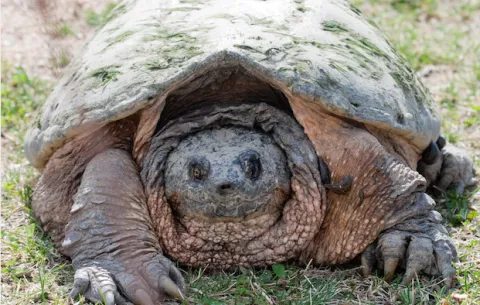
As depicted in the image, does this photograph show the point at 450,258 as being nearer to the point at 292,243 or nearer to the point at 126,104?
the point at 292,243

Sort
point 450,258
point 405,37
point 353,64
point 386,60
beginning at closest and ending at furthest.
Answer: point 450,258, point 353,64, point 386,60, point 405,37

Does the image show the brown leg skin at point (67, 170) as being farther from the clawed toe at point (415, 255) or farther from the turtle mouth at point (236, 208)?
the clawed toe at point (415, 255)

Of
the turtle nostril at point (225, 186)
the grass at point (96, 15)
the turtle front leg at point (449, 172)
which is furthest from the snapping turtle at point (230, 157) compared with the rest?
the grass at point (96, 15)

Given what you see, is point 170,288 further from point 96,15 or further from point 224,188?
point 96,15

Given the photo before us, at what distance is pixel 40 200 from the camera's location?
3.72 metres

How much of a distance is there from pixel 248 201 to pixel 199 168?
0.25 m

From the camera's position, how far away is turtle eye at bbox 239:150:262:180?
3.29 meters

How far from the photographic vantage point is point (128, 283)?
316 cm

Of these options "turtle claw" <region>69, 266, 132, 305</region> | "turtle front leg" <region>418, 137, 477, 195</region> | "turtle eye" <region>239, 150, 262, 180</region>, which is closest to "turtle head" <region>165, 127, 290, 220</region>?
"turtle eye" <region>239, 150, 262, 180</region>

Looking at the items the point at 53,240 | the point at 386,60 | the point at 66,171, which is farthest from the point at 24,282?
the point at 386,60

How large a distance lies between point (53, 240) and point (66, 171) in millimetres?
329

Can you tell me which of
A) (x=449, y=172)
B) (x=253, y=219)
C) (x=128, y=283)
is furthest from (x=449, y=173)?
(x=128, y=283)

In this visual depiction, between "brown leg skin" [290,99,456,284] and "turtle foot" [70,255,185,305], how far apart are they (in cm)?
69

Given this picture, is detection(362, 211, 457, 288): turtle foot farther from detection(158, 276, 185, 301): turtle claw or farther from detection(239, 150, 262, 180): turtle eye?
detection(158, 276, 185, 301): turtle claw
